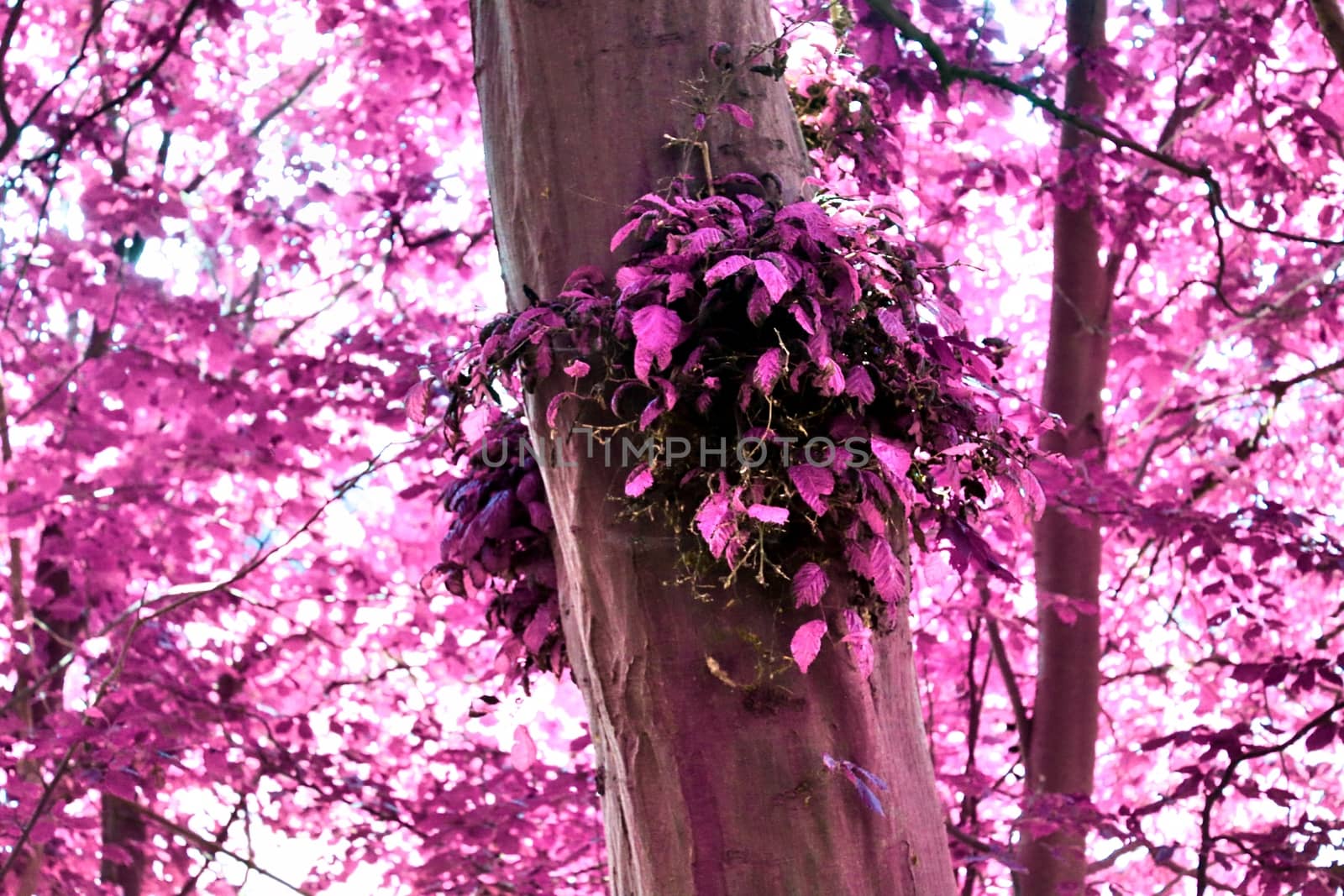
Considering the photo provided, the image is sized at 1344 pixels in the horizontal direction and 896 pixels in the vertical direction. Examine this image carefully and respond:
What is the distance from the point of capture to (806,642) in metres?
1.66

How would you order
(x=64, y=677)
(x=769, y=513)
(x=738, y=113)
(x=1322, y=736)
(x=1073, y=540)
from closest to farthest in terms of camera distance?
(x=769, y=513) < (x=738, y=113) < (x=1322, y=736) < (x=1073, y=540) < (x=64, y=677)

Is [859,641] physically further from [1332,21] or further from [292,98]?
[292,98]

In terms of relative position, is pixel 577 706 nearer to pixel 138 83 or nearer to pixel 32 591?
pixel 32 591

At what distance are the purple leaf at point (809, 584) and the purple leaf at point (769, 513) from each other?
12 cm

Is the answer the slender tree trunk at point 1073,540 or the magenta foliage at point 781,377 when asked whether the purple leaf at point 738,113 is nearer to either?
the magenta foliage at point 781,377

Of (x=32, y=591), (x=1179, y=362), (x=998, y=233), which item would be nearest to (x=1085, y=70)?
(x=1179, y=362)

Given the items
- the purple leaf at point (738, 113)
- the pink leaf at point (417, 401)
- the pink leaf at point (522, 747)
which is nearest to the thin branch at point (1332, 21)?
the purple leaf at point (738, 113)

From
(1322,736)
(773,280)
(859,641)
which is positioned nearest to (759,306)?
(773,280)

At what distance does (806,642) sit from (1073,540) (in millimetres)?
2970

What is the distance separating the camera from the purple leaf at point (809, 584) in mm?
1675

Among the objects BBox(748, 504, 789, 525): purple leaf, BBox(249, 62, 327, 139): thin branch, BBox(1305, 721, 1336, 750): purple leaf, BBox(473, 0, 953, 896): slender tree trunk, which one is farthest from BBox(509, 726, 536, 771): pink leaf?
BBox(249, 62, 327, 139): thin branch

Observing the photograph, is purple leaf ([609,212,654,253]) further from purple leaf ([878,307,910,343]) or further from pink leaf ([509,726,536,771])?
pink leaf ([509,726,536,771])

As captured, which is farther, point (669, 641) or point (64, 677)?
point (64, 677)

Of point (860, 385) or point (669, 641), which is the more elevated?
point (860, 385)
